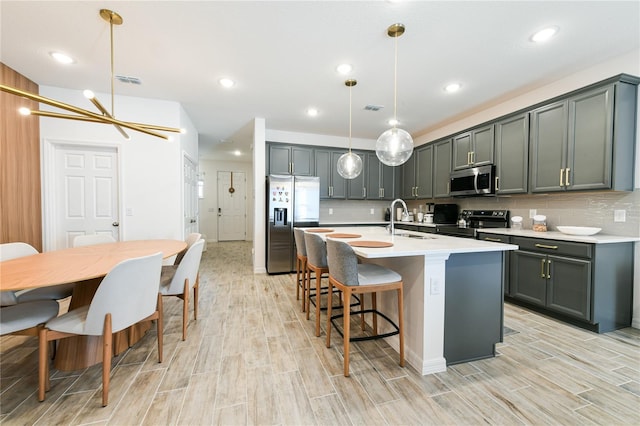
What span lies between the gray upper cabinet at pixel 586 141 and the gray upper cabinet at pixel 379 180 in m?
2.78

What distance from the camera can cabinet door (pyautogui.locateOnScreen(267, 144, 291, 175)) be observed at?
→ 191 inches

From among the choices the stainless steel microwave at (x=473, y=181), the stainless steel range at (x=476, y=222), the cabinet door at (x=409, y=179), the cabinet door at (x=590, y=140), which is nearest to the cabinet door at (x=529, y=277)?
the stainless steel range at (x=476, y=222)

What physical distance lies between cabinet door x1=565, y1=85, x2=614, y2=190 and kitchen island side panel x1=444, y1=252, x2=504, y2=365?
155 centimetres

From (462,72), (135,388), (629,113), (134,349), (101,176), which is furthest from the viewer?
(101,176)

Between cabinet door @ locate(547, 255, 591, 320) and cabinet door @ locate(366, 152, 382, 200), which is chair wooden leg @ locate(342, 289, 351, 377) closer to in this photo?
cabinet door @ locate(547, 255, 591, 320)

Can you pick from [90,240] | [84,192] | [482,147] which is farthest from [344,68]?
[84,192]

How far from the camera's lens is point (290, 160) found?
4.98 meters

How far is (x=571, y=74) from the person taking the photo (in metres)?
2.86

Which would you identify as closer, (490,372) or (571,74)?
(490,372)

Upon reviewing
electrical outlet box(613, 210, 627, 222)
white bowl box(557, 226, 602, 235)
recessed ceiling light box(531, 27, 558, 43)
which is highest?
recessed ceiling light box(531, 27, 558, 43)

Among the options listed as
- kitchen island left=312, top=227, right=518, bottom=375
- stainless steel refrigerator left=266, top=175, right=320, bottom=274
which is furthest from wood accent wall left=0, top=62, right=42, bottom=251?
kitchen island left=312, top=227, right=518, bottom=375

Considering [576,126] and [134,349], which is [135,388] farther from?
[576,126]

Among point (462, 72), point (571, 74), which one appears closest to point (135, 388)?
point (462, 72)

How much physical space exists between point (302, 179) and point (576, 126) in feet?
11.7
